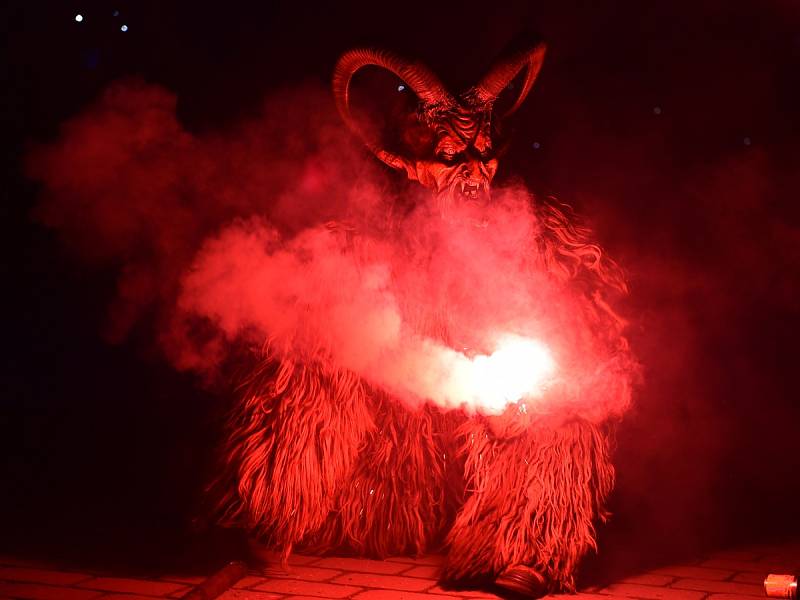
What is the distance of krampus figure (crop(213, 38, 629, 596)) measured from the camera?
385cm

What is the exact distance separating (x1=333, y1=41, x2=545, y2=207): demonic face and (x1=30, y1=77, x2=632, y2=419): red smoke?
0.11 metres

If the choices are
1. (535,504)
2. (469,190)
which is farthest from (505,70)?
(535,504)

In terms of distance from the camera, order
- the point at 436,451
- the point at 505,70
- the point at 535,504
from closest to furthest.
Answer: the point at 535,504
the point at 505,70
the point at 436,451

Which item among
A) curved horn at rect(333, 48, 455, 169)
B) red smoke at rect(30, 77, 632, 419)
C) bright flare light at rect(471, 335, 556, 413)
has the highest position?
curved horn at rect(333, 48, 455, 169)

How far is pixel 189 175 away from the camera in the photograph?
16.3 ft

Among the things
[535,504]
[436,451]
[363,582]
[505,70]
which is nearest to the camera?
[535,504]

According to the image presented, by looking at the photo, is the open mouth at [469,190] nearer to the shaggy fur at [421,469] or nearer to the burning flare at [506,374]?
the shaggy fur at [421,469]

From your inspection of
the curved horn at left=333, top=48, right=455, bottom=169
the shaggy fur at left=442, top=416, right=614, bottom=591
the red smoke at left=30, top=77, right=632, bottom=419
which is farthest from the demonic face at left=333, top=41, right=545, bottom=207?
the shaggy fur at left=442, top=416, right=614, bottom=591

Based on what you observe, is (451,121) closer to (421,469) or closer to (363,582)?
(421,469)

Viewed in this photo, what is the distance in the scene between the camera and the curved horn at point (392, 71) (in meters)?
4.02

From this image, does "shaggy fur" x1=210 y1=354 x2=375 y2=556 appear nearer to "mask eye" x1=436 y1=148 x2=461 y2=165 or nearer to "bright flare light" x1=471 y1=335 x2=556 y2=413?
"bright flare light" x1=471 y1=335 x2=556 y2=413

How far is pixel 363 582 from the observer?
396 centimetres

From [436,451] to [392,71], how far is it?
5.39 ft

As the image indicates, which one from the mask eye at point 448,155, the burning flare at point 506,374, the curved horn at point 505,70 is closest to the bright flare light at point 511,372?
the burning flare at point 506,374
